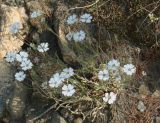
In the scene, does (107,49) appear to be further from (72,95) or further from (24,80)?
(24,80)

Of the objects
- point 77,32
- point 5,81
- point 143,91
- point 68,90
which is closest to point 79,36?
point 77,32

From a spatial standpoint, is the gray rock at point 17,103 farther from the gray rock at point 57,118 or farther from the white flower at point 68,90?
the white flower at point 68,90

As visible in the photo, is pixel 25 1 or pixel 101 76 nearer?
pixel 101 76

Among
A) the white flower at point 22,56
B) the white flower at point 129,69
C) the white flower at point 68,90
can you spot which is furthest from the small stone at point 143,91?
the white flower at point 22,56

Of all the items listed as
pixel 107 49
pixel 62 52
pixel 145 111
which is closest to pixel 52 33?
pixel 62 52

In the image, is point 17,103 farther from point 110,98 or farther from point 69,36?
point 110,98

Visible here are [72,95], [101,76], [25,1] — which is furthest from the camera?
[25,1]

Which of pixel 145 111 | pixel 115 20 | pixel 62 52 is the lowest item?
pixel 145 111
